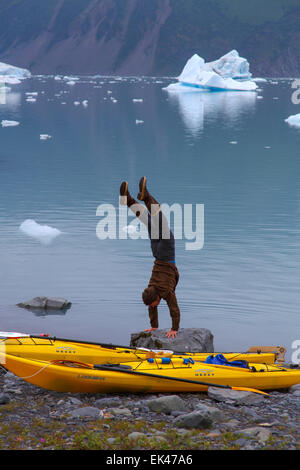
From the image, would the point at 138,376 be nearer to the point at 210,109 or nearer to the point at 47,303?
the point at 47,303

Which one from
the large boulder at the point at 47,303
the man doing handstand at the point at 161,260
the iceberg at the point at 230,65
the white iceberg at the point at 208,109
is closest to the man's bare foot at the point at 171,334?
the man doing handstand at the point at 161,260

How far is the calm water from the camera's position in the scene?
14.6 m

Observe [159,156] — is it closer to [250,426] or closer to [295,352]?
[295,352]

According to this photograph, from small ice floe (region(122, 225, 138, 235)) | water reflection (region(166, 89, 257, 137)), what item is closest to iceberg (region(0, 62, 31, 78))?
water reflection (region(166, 89, 257, 137))

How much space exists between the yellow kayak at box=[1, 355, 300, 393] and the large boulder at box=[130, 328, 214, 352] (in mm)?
1178

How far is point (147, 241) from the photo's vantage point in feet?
68.4

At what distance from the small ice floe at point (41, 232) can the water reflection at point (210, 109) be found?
34.6 meters

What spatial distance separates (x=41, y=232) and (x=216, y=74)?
85.5m

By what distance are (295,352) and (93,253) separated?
26.3 feet

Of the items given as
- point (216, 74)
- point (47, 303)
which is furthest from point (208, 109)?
point (47, 303)

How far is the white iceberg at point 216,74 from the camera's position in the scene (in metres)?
103

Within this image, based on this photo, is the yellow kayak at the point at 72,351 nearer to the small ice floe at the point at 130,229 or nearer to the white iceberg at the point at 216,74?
the small ice floe at the point at 130,229

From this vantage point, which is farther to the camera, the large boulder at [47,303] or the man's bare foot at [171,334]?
Result: the large boulder at [47,303]

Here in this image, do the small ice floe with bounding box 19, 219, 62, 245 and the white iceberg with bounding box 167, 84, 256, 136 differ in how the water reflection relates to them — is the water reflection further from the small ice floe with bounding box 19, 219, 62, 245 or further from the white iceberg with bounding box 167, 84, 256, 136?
the small ice floe with bounding box 19, 219, 62, 245
